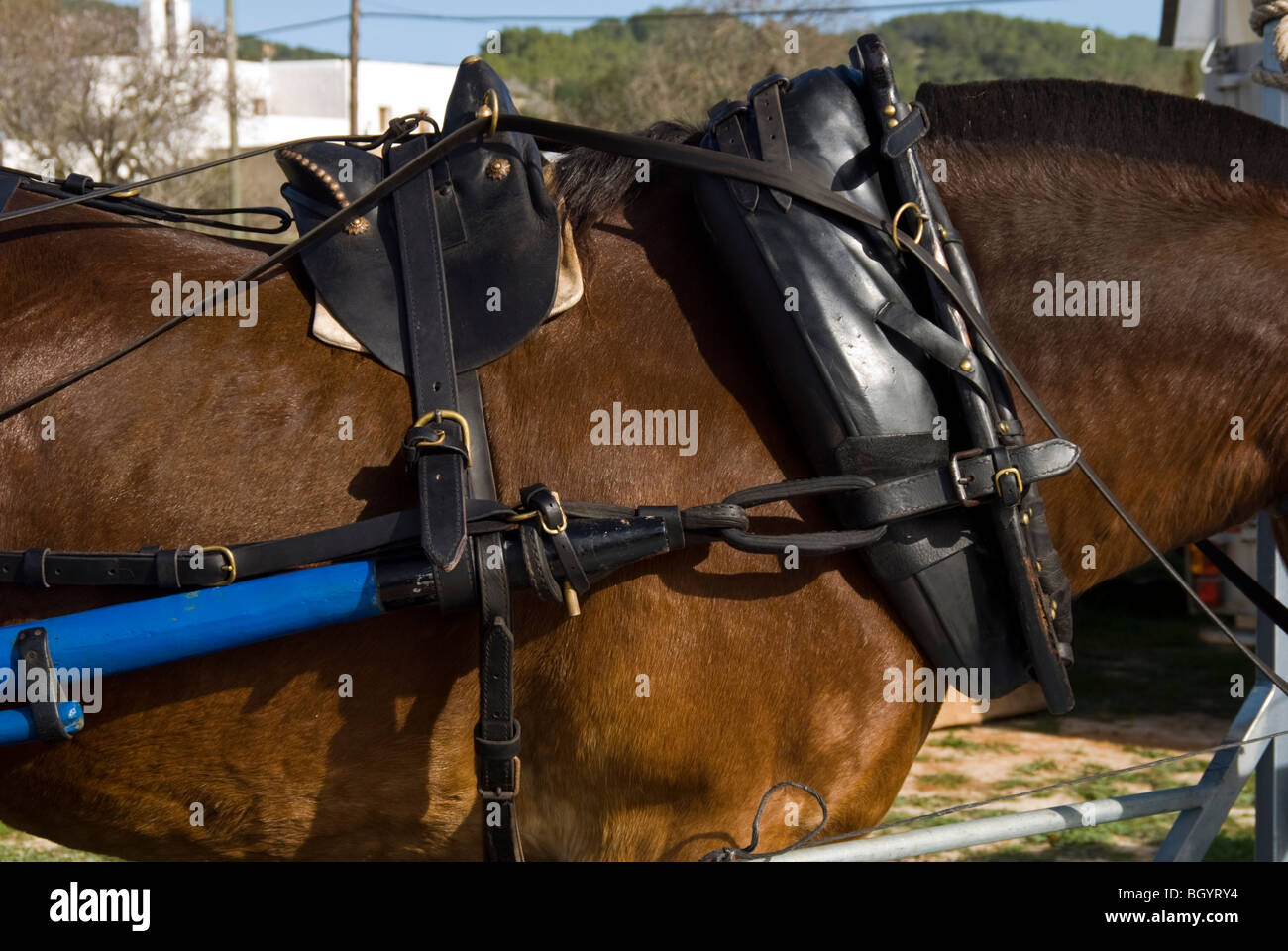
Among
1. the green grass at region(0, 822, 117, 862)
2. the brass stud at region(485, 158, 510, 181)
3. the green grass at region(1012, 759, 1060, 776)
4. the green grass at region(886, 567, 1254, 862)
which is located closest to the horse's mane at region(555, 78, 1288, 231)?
the brass stud at region(485, 158, 510, 181)

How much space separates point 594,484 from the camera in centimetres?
168

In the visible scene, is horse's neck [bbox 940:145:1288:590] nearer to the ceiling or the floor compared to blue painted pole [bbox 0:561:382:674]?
nearer to the ceiling

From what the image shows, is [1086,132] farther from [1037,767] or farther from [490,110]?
[1037,767]

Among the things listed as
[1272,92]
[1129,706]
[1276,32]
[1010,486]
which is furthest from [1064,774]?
[1010,486]

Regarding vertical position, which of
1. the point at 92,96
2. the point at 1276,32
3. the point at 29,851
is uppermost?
the point at 92,96

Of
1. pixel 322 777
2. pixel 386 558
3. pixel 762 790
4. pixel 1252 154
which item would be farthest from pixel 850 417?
pixel 322 777

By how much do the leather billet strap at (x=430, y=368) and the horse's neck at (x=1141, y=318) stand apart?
2.58 feet

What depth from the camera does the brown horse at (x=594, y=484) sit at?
65.6 inches

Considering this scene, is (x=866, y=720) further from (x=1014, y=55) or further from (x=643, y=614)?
(x=1014, y=55)

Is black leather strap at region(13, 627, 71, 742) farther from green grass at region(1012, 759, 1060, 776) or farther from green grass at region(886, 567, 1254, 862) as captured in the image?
green grass at region(1012, 759, 1060, 776)

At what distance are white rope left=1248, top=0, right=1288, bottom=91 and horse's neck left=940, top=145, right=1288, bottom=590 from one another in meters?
0.26

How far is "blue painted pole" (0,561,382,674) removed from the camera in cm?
157

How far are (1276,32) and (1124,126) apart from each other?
371 millimetres

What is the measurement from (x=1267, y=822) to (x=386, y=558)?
2.02m
